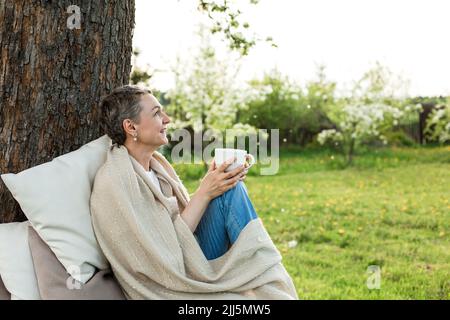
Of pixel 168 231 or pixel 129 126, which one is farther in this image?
pixel 129 126

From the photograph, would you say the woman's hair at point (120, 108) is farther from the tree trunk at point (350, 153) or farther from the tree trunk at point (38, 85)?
the tree trunk at point (350, 153)

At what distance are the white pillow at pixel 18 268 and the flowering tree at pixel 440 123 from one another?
8.36 m

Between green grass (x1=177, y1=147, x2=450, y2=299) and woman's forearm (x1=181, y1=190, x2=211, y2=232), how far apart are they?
7.13ft

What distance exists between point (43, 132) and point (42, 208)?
0.44 meters

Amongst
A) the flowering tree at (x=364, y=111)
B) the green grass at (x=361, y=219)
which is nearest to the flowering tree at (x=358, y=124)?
the flowering tree at (x=364, y=111)

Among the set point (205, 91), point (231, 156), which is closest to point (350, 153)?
point (205, 91)

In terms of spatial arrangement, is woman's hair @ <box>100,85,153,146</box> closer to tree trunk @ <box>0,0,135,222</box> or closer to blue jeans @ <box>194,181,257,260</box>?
tree trunk @ <box>0,0,135,222</box>

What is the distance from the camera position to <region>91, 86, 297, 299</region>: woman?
243cm

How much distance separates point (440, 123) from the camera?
10.1m

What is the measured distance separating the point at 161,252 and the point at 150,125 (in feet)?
1.70

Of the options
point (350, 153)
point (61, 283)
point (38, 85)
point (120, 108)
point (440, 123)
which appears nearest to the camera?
point (61, 283)

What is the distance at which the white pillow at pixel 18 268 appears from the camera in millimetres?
2412

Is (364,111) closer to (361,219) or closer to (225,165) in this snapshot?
(361,219)
